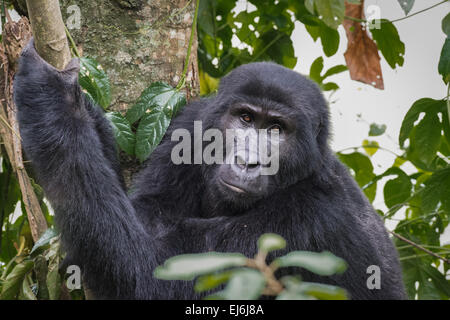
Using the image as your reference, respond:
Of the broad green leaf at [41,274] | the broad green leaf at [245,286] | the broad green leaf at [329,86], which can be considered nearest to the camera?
the broad green leaf at [245,286]

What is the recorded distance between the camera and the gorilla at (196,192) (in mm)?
3301

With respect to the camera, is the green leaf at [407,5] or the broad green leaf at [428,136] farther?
the broad green leaf at [428,136]

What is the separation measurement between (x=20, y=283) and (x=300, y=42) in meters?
5.80

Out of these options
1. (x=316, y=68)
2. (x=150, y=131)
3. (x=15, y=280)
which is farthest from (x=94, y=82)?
(x=316, y=68)

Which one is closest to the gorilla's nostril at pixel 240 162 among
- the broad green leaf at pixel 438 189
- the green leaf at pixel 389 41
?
the broad green leaf at pixel 438 189

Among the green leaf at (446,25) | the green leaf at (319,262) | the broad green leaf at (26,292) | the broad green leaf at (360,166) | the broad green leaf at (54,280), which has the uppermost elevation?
the green leaf at (446,25)

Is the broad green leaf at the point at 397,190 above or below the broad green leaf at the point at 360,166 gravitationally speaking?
below

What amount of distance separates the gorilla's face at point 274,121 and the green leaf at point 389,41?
144 cm

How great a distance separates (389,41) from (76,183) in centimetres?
316

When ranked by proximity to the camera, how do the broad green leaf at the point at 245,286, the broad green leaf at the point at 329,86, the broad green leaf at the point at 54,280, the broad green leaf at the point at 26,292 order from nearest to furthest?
the broad green leaf at the point at 245,286 → the broad green leaf at the point at 54,280 → the broad green leaf at the point at 26,292 → the broad green leaf at the point at 329,86

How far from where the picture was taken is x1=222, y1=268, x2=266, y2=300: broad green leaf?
1.49m

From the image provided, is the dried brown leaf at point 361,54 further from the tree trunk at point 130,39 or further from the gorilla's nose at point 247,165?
the gorilla's nose at point 247,165

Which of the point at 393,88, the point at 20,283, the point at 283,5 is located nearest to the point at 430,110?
the point at 283,5

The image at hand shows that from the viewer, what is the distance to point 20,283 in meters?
4.21
